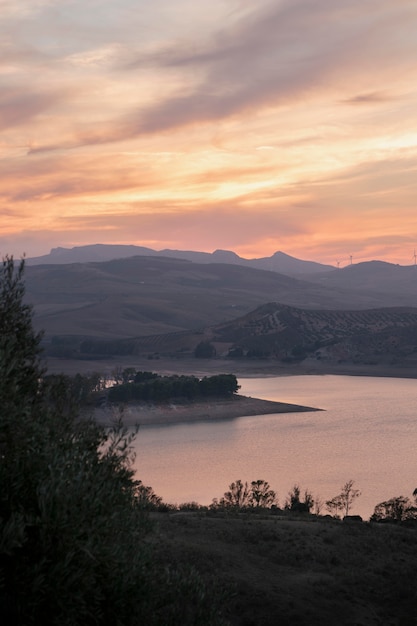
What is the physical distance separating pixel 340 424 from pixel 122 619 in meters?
93.3

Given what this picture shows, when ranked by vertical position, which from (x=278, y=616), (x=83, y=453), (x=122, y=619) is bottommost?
(x=278, y=616)

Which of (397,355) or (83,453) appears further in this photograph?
(397,355)

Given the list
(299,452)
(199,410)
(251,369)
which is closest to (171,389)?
(199,410)

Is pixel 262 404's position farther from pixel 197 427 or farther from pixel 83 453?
pixel 83 453

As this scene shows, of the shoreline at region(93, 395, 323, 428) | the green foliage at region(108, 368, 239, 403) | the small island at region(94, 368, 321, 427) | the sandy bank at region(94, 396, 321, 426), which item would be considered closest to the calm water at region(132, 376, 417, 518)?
the shoreline at region(93, 395, 323, 428)

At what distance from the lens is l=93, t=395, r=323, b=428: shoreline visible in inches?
4496

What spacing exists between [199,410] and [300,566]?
92359 millimetres

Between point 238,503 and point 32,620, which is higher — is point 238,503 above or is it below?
below

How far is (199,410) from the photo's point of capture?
121000 millimetres

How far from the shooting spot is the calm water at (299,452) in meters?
69.3

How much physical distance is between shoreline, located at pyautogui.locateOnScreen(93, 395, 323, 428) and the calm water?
12.8 ft

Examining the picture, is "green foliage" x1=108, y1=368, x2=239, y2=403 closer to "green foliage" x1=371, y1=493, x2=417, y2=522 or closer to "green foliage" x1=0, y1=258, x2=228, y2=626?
"green foliage" x1=371, y1=493, x2=417, y2=522

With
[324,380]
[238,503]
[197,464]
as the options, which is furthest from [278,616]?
[324,380]

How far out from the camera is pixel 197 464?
3191 inches
